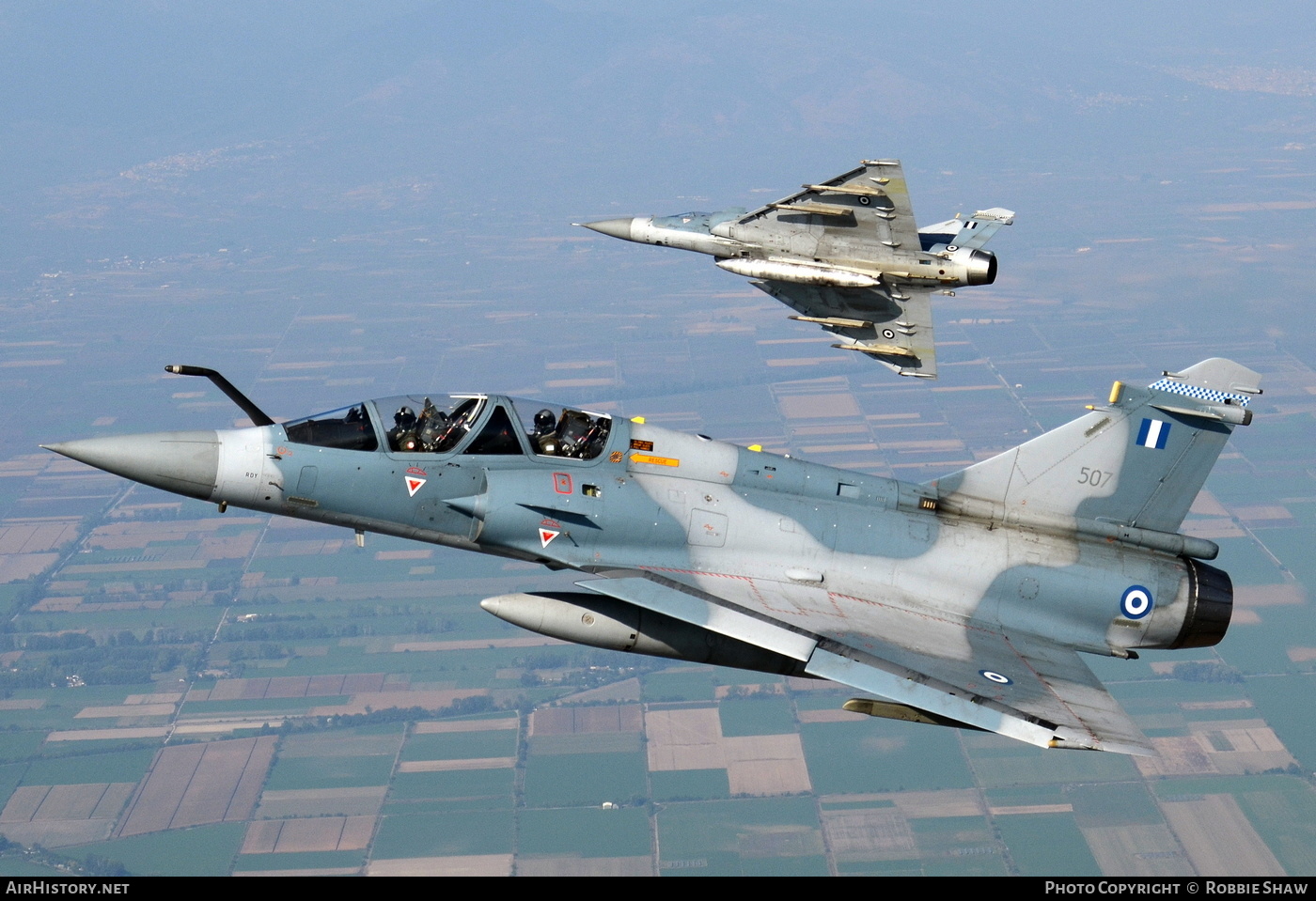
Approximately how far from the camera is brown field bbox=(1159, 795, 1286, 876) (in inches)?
3334

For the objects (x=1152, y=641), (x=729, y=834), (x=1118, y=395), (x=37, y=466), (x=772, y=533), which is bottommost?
(x=37, y=466)

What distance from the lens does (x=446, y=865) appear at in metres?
85.8

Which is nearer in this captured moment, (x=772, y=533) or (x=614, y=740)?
(x=772, y=533)

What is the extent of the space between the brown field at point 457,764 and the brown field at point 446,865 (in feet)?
45.4

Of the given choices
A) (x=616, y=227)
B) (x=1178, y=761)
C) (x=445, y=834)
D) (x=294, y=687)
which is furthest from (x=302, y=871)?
(x=616, y=227)

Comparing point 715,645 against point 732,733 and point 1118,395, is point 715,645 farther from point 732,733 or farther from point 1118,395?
point 732,733

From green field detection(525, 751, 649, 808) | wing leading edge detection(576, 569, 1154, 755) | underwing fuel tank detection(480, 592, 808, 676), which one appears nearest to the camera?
wing leading edge detection(576, 569, 1154, 755)

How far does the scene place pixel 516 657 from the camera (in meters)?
126

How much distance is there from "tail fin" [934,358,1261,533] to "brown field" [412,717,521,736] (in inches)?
3686

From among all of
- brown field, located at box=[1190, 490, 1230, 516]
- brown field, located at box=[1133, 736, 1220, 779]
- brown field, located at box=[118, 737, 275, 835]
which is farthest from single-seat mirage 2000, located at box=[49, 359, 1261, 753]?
brown field, located at box=[1190, 490, 1230, 516]

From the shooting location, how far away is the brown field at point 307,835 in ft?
292

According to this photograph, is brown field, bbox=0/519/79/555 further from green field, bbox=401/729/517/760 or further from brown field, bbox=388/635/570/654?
green field, bbox=401/729/517/760
